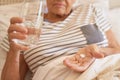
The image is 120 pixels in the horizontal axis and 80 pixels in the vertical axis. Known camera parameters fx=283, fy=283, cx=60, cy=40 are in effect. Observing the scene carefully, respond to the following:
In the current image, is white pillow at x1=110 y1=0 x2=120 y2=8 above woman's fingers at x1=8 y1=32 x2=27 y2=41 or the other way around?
the other way around

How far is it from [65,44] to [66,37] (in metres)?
0.04

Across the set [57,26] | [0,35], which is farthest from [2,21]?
[57,26]

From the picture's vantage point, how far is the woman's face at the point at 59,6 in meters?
1.21

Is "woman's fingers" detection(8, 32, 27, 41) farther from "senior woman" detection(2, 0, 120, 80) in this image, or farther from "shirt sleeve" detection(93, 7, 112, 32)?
"shirt sleeve" detection(93, 7, 112, 32)

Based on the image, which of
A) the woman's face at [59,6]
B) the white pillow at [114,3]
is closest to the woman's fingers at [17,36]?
the woman's face at [59,6]

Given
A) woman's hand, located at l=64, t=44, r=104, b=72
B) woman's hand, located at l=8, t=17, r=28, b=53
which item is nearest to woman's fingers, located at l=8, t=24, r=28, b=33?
woman's hand, located at l=8, t=17, r=28, b=53

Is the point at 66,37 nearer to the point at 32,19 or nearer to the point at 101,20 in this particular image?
the point at 101,20

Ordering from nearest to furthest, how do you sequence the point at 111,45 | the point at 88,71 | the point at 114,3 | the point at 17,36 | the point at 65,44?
1. the point at 17,36
2. the point at 88,71
3. the point at 65,44
4. the point at 111,45
5. the point at 114,3

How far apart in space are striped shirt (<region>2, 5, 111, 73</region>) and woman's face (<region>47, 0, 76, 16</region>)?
0.04 m

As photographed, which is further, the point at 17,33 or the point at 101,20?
Result: the point at 101,20

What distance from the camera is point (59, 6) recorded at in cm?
122

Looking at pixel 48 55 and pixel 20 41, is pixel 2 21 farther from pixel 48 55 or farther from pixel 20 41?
pixel 20 41

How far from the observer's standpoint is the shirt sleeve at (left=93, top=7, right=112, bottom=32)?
1.32 meters

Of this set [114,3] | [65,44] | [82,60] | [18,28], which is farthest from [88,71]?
[114,3]
